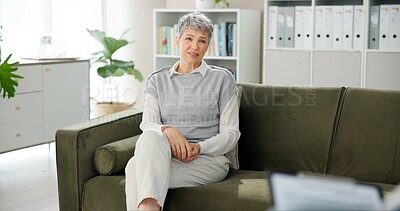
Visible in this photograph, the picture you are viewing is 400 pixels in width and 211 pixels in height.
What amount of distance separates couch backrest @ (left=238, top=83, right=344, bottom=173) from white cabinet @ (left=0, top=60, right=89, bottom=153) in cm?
211

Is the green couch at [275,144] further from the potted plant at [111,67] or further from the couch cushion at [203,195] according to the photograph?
the potted plant at [111,67]

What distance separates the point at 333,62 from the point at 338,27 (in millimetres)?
270

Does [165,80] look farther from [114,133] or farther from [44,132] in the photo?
[44,132]

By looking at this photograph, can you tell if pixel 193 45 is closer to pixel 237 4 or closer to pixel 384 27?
pixel 384 27

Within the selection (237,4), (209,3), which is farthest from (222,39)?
(237,4)

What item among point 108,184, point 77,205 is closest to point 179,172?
point 108,184

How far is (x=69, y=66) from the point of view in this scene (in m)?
4.97

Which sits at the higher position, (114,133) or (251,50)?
(251,50)

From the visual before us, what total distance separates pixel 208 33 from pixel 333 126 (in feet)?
2.31

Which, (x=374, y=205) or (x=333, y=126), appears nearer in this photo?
(x=374, y=205)

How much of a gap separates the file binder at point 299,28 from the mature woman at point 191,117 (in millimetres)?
2188

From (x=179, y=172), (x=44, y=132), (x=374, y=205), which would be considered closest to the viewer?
(x=374, y=205)

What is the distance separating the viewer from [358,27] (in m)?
4.76

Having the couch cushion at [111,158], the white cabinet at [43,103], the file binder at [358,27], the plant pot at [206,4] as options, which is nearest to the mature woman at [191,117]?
the couch cushion at [111,158]
